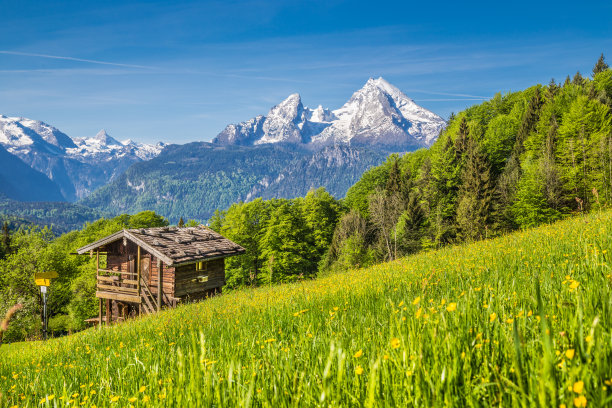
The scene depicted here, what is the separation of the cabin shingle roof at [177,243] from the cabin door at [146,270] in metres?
2.20

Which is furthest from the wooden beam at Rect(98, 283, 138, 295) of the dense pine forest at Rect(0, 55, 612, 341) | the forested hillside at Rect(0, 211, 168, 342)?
the forested hillside at Rect(0, 211, 168, 342)

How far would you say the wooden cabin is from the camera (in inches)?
858

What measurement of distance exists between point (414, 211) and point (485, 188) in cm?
948

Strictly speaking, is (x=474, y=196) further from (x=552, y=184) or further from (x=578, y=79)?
(x=578, y=79)

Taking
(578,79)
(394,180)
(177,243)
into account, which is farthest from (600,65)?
(177,243)

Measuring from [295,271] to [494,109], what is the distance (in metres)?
55.9

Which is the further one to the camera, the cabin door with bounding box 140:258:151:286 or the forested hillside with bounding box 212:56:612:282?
the forested hillside with bounding box 212:56:612:282

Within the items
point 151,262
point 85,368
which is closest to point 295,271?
point 151,262

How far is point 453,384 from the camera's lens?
4.70ft

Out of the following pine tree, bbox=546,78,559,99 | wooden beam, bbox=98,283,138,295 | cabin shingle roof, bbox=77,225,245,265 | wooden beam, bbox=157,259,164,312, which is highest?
pine tree, bbox=546,78,559,99

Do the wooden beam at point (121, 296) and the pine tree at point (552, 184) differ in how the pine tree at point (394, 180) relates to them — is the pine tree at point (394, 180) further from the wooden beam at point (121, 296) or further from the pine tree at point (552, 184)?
the wooden beam at point (121, 296)

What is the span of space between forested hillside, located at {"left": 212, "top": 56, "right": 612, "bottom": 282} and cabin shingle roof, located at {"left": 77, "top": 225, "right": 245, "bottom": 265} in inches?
734

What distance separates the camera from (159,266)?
2139cm

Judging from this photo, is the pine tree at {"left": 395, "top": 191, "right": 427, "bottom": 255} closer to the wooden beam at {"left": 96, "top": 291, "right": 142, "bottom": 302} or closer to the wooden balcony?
the wooden balcony
